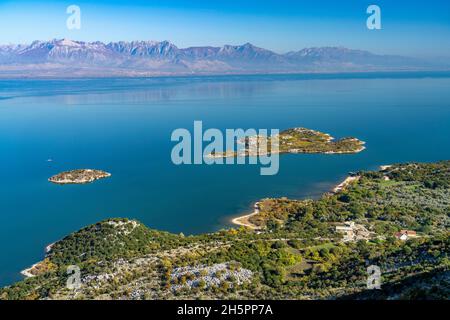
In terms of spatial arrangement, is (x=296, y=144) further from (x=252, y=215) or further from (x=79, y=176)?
(x=252, y=215)

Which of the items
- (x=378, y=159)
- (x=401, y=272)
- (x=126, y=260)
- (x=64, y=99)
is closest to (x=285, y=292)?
(x=401, y=272)

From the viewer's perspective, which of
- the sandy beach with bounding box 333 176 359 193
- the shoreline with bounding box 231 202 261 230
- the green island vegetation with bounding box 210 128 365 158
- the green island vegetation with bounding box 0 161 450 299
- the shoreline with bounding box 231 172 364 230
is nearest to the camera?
the green island vegetation with bounding box 0 161 450 299

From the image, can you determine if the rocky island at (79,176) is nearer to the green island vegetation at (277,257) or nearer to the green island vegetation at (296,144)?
the green island vegetation at (296,144)

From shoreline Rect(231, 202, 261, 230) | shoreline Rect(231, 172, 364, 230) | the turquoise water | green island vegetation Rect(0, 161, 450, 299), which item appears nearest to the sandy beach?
shoreline Rect(231, 172, 364, 230)

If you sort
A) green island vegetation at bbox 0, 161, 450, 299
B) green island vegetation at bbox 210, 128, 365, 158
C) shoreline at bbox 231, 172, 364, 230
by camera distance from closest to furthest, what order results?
green island vegetation at bbox 0, 161, 450, 299 → shoreline at bbox 231, 172, 364, 230 → green island vegetation at bbox 210, 128, 365, 158

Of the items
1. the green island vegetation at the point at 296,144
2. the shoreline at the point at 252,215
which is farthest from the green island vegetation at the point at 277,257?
the green island vegetation at the point at 296,144

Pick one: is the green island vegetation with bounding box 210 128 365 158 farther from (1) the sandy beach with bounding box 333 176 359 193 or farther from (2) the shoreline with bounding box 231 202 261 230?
(2) the shoreline with bounding box 231 202 261 230

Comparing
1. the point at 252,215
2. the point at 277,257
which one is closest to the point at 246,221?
the point at 252,215
